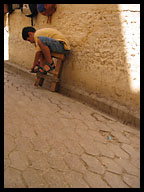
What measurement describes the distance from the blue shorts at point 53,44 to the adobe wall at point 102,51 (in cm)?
22

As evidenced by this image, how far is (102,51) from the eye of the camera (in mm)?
2941

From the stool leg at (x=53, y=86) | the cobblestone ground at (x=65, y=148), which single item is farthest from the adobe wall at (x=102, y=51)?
the cobblestone ground at (x=65, y=148)

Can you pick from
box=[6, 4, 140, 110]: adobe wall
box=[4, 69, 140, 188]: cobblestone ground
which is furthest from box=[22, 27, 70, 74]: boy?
box=[4, 69, 140, 188]: cobblestone ground

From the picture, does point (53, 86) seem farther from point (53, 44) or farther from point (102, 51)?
point (102, 51)

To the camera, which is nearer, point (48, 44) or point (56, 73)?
point (48, 44)

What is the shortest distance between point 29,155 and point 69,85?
205 centimetres

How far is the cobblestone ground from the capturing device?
4.73 feet

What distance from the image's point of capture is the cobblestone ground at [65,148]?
1.44 meters

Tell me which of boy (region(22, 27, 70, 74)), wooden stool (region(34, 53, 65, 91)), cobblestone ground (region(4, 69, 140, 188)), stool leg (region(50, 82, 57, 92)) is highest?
boy (region(22, 27, 70, 74))

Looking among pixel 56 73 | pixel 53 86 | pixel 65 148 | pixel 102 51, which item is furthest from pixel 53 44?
pixel 65 148

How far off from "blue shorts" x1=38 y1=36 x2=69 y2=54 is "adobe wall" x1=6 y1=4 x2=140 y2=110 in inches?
8.8

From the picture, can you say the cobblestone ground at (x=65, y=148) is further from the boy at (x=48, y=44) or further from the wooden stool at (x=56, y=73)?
the boy at (x=48, y=44)

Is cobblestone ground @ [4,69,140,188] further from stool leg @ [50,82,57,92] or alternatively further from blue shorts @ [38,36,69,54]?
blue shorts @ [38,36,69,54]

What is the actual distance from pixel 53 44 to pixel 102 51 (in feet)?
2.99
